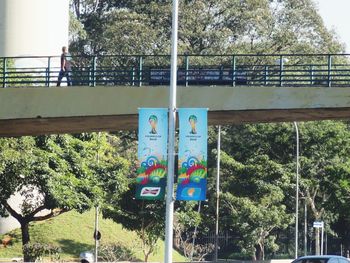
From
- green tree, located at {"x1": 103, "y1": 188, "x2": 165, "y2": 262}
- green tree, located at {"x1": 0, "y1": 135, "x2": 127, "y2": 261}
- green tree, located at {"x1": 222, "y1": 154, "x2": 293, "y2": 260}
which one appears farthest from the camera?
green tree, located at {"x1": 222, "y1": 154, "x2": 293, "y2": 260}

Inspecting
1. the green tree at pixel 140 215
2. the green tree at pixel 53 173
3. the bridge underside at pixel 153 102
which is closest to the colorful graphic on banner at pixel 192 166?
the bridge underside at pixel 153 102

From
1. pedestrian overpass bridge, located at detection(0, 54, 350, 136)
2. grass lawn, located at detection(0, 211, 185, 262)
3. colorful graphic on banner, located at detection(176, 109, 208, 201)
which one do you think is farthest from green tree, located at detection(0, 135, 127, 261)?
colorful graphic on banner, located at detection(176, 109, 208, 201)

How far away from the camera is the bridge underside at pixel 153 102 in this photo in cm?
3077

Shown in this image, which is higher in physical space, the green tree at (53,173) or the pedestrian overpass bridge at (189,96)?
the pedestrian overpass bridge at (189,96)

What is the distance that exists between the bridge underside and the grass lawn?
64.6 feet

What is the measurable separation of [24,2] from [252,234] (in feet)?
63.6

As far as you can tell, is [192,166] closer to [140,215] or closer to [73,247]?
[140,215]

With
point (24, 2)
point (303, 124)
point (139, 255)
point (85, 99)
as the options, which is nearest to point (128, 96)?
point (85, 99)

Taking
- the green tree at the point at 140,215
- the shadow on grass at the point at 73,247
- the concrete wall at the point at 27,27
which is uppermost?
the concrete wall at the point at 27,27

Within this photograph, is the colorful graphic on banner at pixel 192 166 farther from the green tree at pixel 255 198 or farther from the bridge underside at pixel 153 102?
the green tree at pixel 255 198

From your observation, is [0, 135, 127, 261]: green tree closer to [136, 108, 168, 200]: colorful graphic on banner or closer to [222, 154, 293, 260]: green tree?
[222, 154, 293, 260]: green tree

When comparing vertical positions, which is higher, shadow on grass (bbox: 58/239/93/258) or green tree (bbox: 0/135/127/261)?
green tree (bbox: 0/135/127/261)

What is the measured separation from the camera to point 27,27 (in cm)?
4862

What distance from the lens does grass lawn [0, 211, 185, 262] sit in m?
52.4
